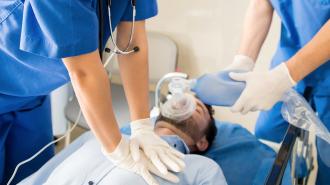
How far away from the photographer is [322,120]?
5.08 feet

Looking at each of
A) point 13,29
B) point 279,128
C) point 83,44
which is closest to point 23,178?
point 13,29

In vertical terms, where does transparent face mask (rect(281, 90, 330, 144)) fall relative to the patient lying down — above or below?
above

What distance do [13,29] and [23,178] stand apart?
0.78 meters

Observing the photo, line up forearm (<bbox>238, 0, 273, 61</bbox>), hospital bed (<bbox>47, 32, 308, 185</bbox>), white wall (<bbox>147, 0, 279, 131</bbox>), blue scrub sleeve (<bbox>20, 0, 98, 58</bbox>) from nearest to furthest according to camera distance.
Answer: blue scrub sleeve (<bbox>20, 0, 98, 58</bbox>) → hospital bed (<bbox>47, 32, 308, 185</bbox>) → forearm (<bbox>238, 0, 273, 61</bbox>) → white wall (<bbox>147, 0, 279, 131</bbox>)

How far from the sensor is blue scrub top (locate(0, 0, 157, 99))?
943 millimetres

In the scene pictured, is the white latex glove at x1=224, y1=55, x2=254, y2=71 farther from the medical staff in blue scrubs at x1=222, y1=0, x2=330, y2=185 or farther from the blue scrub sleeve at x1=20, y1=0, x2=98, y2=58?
the blue scrub sleeve at x1=20, y1=0, x2=98, y2=58

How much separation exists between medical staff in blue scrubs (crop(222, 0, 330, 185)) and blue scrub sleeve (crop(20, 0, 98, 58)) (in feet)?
1.89

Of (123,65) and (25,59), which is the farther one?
(123,65)

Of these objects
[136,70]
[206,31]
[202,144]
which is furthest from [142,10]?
[206,31]

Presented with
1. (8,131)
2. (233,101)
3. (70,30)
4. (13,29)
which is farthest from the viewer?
(8,131)

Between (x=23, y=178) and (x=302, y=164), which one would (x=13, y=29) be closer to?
(x=23, y=178)

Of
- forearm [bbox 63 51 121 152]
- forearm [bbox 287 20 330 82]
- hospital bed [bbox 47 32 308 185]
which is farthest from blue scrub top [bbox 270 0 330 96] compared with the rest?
forearm [bbox 63 51 121 152]

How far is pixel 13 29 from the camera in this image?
1.15 meters

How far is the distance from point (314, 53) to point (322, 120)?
0.41 meters
